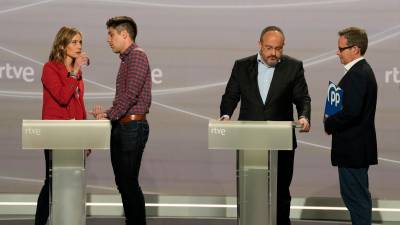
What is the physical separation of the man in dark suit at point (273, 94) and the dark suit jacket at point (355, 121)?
27 centimetres

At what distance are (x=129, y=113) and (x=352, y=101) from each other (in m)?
1.24

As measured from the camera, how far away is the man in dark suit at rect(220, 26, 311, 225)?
499cm

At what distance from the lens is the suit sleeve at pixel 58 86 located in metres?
4.88

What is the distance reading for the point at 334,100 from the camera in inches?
187

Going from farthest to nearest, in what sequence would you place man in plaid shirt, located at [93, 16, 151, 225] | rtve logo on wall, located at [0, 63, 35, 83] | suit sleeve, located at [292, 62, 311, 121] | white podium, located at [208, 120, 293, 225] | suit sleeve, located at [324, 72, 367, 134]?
rtve logo on wall, located at [0, 63, 35, 83] → suit sleeve, located at [292, 62, 311, 121] → man in plaid shirt, located at [93, 16, 151, 225] → suit sleeve, located at [324, 72, 367, 134] → white podium, located at [208, 120, 293, 225]

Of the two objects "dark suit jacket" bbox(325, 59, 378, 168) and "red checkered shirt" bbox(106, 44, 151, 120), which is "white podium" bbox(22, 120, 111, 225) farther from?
"dark suit jacket" bbox(325, 59, 378, 168)

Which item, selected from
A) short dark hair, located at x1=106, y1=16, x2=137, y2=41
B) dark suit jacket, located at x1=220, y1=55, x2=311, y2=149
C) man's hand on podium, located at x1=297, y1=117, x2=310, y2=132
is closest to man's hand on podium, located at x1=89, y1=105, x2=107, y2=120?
short dark hair, located at x1=106, y1=16, x2=137, y2=41

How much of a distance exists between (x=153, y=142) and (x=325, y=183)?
128cm

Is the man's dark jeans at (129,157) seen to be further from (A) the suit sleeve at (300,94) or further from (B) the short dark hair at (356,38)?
(B) the short dark hair at (356,38)

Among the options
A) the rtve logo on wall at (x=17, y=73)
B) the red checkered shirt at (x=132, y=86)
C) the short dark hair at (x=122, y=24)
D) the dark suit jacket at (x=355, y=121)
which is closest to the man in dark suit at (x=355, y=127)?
the dark suit jacket at (x=355, y=121)

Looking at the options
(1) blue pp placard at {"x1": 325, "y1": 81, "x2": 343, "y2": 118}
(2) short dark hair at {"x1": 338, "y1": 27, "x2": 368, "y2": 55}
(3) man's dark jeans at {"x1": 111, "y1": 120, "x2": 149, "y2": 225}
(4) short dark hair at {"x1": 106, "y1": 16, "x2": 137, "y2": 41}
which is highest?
(4) short dark hair at {"x1": 106, "y1": 16, "x2": 137, "y2": 41}

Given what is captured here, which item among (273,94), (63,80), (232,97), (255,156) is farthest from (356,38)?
(63,80)

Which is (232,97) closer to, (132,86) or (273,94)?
(273,94)

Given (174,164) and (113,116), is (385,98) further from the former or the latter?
(113,116)
